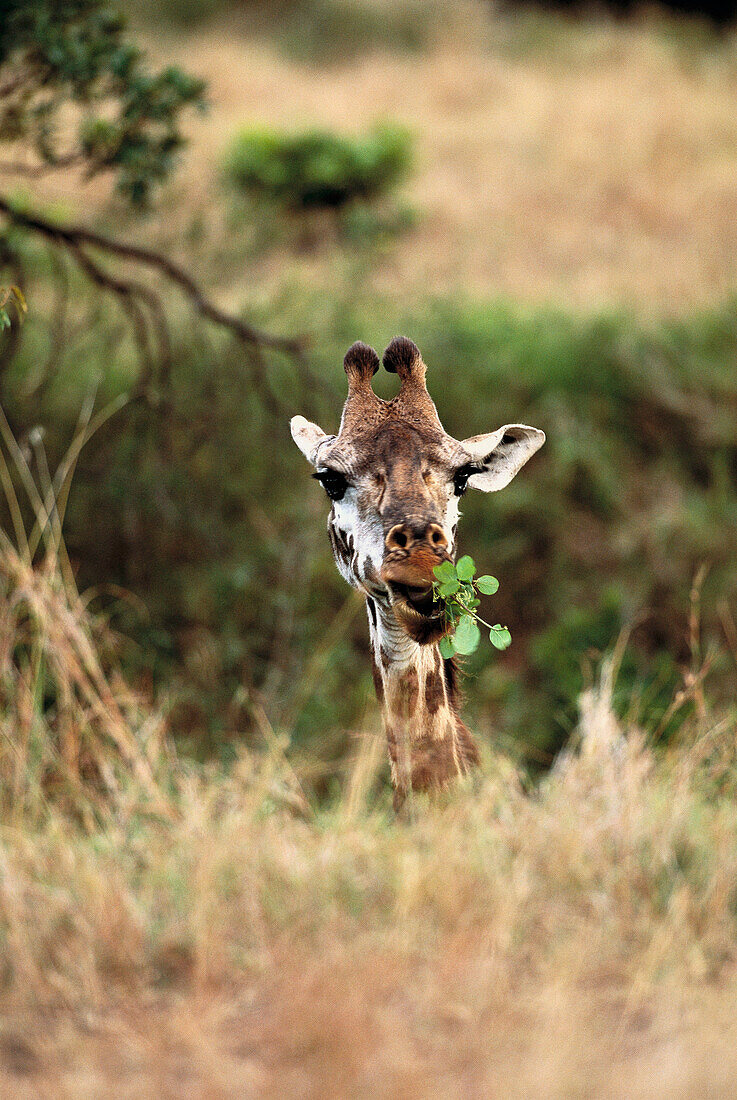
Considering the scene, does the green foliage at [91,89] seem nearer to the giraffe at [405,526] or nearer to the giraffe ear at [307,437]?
the giraffe ear at [307,437]

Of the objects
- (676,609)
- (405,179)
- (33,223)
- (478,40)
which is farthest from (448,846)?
(478,40)

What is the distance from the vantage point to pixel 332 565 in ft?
37.1

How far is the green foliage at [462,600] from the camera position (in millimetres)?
3520

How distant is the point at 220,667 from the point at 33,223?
173 inches

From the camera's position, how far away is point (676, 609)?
11758mm

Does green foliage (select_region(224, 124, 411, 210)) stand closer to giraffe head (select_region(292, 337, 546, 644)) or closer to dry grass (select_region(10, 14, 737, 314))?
dry grass (select_region(10, 14, 737, 314))

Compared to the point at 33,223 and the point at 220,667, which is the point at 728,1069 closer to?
the point at 33,223

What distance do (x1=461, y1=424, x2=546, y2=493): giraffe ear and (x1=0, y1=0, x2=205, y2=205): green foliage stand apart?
10.2 feet

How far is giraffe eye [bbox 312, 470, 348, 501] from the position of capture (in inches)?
165

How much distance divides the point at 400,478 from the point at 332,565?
23.9 feet

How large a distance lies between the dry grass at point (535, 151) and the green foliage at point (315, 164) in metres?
0.61

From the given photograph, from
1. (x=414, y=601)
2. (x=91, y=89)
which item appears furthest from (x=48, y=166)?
(x=414, y=601)

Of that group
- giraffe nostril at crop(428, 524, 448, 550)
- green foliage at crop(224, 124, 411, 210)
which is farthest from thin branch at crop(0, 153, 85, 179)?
green foliage at crop(224, 124, 411, 210)

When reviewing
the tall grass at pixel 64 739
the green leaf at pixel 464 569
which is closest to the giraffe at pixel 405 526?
the green leaf at pixel 464 569
